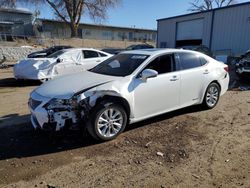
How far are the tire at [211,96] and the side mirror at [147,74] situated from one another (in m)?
2.03

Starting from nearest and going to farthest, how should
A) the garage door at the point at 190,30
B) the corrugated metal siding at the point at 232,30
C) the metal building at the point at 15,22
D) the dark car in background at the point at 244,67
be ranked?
1. the dark car in background at the point at 244,67
2. the corrugated metal siding at the point at 232,30
3. the garage door at the point at 190,30
4. the metal building at the point at 15,22

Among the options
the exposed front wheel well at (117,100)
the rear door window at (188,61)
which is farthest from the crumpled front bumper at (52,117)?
the rear door window at (188,61)

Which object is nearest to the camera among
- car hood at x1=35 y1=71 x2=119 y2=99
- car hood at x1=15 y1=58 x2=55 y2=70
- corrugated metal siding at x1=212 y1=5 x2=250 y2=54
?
car hood at x1=35 y1=71 x2=119 y2=99

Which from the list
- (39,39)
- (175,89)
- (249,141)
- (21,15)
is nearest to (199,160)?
(249,141)

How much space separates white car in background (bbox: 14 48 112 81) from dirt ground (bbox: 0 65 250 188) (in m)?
3.87

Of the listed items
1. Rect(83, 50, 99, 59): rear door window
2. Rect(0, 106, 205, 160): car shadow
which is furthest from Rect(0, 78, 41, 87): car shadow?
Rect(0, 106, 205, 160): car shadow

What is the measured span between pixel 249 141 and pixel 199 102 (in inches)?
66.7

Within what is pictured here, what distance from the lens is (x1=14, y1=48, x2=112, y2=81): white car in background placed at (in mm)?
9117

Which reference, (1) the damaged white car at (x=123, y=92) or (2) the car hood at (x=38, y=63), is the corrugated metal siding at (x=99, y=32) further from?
(1) the damaged white car at (x=123, y=92)

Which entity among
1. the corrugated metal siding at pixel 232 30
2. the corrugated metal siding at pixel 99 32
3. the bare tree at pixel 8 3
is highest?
the bare tree at pixel 8 3

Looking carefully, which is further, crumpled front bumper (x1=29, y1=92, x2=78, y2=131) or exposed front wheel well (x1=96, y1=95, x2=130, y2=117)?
exposed front wheel well (x1=96, y1=95, x2=130, y2=117)

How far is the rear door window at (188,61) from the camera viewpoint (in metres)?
5.35

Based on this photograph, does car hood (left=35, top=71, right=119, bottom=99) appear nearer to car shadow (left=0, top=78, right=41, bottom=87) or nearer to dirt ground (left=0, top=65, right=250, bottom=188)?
dirt ground (left=0, top=65, right=250, bottom=188)

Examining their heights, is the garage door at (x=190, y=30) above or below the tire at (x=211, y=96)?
above
